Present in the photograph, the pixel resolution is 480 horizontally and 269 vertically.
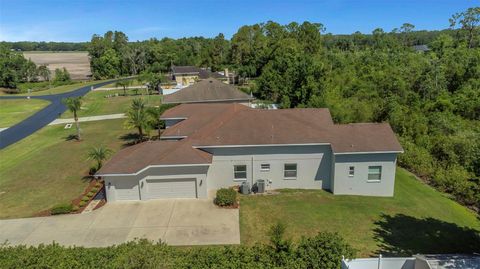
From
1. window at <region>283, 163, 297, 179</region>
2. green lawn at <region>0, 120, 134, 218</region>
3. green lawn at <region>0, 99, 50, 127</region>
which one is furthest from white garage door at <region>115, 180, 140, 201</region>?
green lawn at <region>0, 99, 50, 127</region>

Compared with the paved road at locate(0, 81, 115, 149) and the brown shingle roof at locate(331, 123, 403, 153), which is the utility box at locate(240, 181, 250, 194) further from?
the paved road at locate(0, 81, 115, 149)

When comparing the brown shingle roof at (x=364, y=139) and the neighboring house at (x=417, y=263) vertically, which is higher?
the brown shingle roof at (x=364, y=139)

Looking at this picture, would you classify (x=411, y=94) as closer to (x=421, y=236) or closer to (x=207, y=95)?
(x=207, y=95)

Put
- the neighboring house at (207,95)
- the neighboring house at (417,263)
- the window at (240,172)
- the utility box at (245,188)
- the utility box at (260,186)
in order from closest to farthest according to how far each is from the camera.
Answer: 1. the neighboring house at (417,263)
2. the utility box at (245,188)
3. the utility box at (260,186)
4. the window at (240,172)
5. the neighboring house at (207,95)

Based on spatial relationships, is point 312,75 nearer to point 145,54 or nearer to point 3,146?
point 3,146

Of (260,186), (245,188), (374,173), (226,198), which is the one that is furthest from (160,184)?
(374,173)

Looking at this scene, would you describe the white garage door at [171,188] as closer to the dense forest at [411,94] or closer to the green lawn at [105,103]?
the dense forest at [411,94]

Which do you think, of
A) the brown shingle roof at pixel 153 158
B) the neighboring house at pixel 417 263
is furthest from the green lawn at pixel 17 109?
the neighboring house at pixel 417 263
